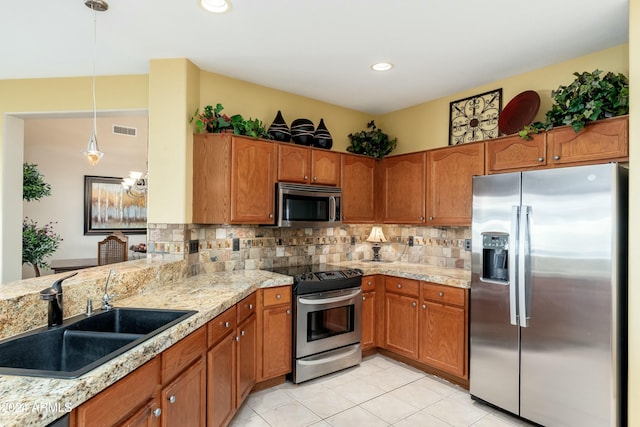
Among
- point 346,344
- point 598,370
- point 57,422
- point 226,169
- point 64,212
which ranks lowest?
point 346,344

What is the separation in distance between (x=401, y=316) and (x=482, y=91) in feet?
7.54

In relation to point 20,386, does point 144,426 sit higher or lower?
lower

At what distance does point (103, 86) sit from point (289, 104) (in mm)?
1708

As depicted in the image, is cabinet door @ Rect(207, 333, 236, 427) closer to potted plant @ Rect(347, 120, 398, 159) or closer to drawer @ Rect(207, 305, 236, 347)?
drawer @ Rect(207, 305, 236, 347)

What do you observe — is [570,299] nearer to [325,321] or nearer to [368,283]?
[368,283]

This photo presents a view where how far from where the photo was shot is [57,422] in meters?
1.01

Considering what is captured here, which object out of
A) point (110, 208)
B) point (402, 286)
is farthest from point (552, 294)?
point (110, 208)

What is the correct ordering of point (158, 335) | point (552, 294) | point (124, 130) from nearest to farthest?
1. point (158, 335)
2. point (552, 294)
3. point (124, 130)

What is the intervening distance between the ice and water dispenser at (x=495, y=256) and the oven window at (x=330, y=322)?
1.27 m

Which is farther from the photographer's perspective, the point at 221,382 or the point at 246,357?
the point at 246,357

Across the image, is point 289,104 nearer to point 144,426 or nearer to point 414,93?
point 414,93

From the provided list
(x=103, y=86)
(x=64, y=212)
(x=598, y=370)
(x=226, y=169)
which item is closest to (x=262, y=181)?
(x=226, y=169)

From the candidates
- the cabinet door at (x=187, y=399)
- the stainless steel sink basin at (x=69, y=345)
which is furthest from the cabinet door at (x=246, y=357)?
the stainless steel sink basin at (x=69, y=345)

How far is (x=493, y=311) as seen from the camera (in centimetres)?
261
